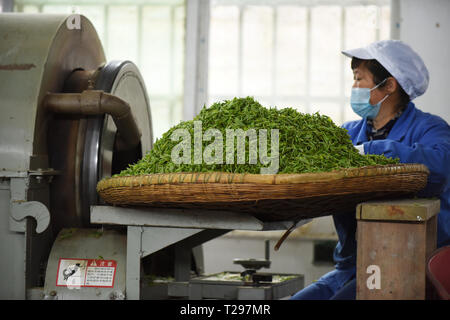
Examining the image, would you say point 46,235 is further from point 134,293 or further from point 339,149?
point 339,149

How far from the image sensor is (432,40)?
4.25 metres

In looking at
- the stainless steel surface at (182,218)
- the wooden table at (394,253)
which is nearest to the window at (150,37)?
the stainless steel surface at (182,218)

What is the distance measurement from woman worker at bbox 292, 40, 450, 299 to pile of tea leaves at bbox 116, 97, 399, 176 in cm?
52

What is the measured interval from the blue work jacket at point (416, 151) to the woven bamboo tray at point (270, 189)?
268 millimetres

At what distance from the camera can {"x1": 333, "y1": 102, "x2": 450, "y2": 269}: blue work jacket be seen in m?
1.94

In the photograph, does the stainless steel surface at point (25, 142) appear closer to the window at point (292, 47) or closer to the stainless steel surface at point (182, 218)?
→ the stainless steel surface at point (182, 218)

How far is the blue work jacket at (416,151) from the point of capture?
6.35ft

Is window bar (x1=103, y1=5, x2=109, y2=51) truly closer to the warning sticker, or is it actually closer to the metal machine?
the metal machine

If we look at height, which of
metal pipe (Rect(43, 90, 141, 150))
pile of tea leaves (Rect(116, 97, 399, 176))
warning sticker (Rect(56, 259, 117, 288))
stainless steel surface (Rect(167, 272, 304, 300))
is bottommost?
stainless steel surface (Rect(167, 272, 304, 300))

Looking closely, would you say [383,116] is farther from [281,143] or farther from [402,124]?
[281,143]

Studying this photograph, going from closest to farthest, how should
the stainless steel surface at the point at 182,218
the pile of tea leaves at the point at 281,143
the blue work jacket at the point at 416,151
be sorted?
the pile of tea leaves at the point at 281,143 < the stainless steel surface at the point at 182,218 < the blue work jacket at the point at 416,151

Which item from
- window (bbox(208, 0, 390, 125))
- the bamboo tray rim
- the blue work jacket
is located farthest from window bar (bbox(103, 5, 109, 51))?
the bamboo tray rim

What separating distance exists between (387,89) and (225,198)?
1227 millimetres

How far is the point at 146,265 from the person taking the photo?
8.20 ft
